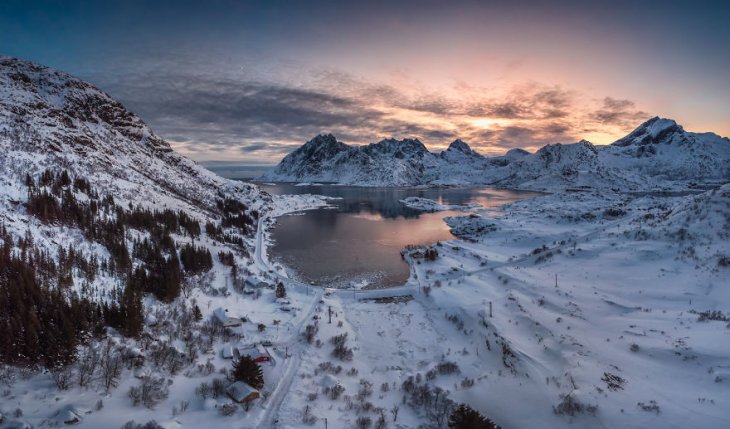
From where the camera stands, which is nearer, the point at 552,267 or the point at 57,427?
the point at 57,427

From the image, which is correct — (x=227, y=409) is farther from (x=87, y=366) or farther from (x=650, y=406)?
(x=650, y=406)

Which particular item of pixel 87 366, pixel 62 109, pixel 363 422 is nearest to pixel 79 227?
pixel 87 366

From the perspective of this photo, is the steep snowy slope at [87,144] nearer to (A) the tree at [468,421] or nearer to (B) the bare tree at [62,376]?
(B) the bare tree at [62,376]

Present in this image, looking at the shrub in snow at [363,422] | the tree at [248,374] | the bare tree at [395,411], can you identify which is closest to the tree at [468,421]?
the bare tree at [395,411]

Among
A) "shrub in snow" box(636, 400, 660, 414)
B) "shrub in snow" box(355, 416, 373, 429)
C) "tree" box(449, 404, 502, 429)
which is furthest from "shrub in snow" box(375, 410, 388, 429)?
"shrub in snow" box(636, 400, 660, 414)

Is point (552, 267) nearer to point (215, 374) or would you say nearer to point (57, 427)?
point (215, 374)

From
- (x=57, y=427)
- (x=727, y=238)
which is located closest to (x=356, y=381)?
(x=57, y=427)

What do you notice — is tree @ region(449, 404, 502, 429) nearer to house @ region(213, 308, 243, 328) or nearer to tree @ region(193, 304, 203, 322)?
house @ region(213, 308, 243, 328)
